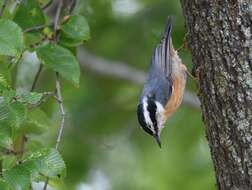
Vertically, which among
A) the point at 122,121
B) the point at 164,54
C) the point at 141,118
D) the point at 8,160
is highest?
the point at 8,160

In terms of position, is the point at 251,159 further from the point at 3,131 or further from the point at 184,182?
the point at 184,182

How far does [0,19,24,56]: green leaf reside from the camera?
4008mm

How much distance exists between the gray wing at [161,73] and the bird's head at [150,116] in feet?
0.39

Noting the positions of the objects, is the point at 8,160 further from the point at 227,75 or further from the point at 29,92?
the point at 227,75

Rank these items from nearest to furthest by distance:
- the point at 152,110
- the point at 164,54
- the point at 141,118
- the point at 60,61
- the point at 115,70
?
the point at 60,61 → the point at 141,118 → the point at 152,110 → the point at 164,54 → the point at 115,70

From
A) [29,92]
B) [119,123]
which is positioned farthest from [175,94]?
[29,92]

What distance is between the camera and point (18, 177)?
3807mm

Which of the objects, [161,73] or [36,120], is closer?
[36,120]

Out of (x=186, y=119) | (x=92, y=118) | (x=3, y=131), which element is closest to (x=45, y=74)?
(x=92, y=118)

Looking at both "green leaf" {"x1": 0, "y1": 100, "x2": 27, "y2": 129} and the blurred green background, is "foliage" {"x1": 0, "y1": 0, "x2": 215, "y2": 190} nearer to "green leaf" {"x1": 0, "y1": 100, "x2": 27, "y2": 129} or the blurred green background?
the blurred green background

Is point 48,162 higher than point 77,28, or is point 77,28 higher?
point 77,28

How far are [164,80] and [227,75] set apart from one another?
247 cm

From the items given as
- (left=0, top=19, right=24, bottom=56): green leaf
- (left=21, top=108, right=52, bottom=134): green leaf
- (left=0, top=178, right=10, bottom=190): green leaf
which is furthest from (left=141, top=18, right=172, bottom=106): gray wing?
(left=0, top=178, right=10, bottom=190): green leaf

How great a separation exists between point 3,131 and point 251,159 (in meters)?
1.33
